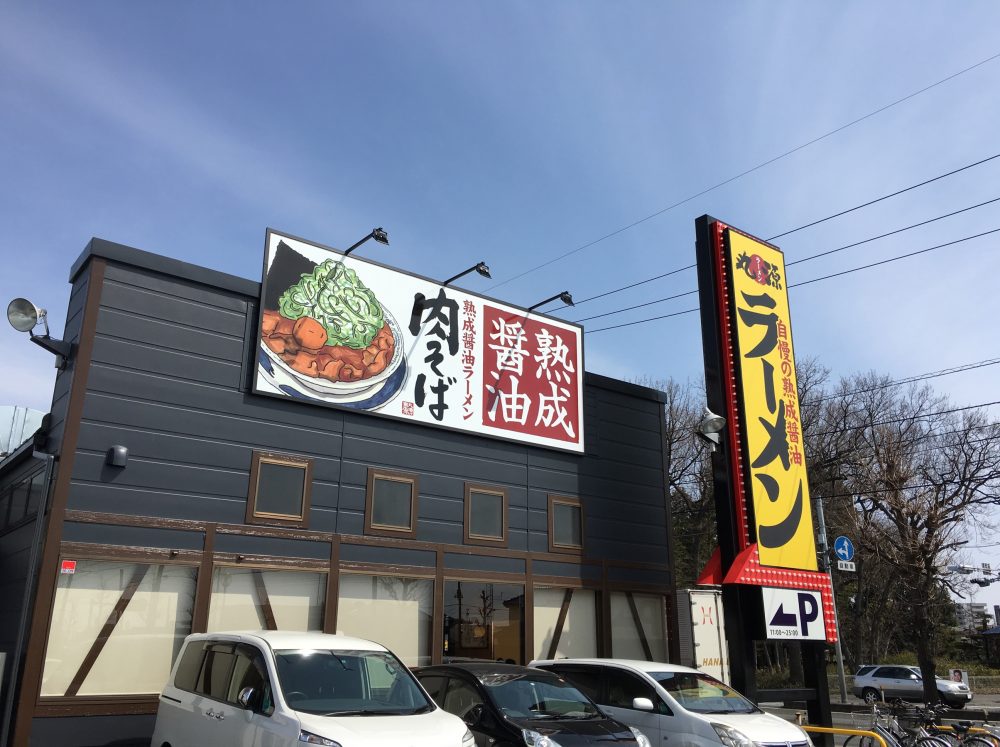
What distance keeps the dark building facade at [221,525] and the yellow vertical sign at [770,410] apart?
3.41 m

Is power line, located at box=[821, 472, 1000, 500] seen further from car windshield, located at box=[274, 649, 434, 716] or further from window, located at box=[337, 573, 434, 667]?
car windshield, located at box=[274, 649, 434, 716]

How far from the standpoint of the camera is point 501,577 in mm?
14438

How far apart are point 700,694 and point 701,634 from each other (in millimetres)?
6627

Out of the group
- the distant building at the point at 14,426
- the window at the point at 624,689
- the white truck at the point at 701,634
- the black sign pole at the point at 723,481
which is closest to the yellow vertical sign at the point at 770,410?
the black sign pole at the point at 723,481

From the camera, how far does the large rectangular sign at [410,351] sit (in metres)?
12.9

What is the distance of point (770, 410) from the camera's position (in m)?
15.5

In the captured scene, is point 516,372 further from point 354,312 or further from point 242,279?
point 242,279

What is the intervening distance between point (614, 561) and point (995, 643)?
161 ft

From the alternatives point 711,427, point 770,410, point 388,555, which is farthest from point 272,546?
point 770,410

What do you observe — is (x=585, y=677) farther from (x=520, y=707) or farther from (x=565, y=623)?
(x=565, y=623)

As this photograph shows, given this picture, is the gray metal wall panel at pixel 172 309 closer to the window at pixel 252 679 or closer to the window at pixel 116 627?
the window at pixel 116 627

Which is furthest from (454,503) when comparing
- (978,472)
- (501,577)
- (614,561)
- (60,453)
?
(978,472)

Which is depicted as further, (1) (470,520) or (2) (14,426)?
(2) (14,426)

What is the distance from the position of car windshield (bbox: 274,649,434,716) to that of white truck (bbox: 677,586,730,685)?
9772 mm
